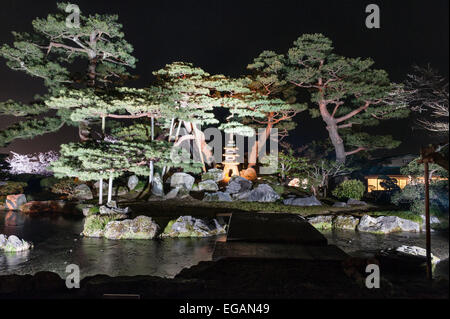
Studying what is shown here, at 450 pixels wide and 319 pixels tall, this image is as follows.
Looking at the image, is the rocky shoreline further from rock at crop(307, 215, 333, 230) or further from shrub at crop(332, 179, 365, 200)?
shrub at crop(332, 179, 365, 200)

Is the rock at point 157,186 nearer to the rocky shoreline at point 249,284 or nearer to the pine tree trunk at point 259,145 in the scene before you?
the pine tree trunk at point 259,145

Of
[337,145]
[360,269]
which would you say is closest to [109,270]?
[360,269]

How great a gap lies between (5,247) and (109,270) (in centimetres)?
339

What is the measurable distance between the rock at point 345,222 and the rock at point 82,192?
1205 cm

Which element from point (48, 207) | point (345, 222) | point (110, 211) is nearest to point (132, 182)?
point (48, 207)

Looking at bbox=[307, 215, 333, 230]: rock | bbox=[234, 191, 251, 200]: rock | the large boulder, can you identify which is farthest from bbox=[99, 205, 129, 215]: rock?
the large boulder

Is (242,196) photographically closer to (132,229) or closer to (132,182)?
(132,182)

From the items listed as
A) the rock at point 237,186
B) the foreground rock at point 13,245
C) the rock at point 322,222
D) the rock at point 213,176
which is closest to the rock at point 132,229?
the foreground rock at point 13,245

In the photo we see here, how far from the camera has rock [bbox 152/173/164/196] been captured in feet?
48.8

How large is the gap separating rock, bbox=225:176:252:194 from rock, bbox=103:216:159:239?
6743mm

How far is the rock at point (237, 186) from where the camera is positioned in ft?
49.6

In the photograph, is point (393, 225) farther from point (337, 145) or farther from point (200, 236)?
point (337, 145)

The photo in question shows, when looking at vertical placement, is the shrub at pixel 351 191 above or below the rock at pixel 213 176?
below

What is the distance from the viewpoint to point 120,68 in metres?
15.8
